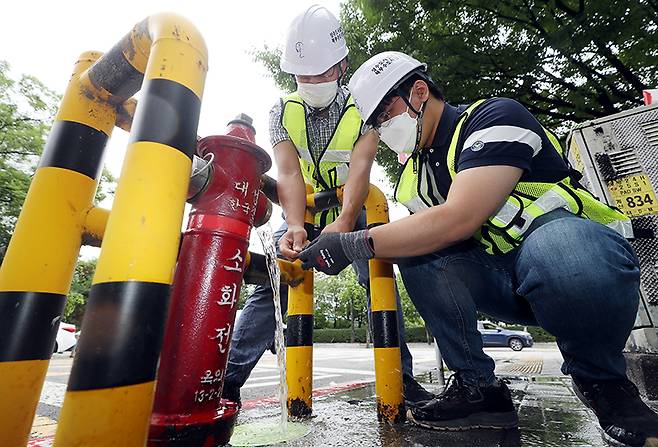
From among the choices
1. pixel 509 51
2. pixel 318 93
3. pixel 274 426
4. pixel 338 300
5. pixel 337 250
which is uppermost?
pixel 338 300

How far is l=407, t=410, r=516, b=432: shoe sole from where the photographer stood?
1464mm

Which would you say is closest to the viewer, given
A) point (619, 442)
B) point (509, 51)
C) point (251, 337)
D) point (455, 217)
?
point (619, 442)

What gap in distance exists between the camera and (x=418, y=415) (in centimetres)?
152

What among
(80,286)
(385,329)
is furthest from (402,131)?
(80,286)

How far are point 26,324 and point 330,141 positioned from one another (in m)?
1.68

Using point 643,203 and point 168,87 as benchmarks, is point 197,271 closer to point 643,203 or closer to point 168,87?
point 168,87

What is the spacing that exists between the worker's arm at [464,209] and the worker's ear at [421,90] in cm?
52

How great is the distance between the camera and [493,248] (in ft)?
4.98

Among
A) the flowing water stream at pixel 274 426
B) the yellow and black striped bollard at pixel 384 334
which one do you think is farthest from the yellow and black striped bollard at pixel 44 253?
the yellow and black striped bollard at pixel 384 334

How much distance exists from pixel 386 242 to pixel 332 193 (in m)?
0.75

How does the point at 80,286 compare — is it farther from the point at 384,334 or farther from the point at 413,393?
the point at 384,334

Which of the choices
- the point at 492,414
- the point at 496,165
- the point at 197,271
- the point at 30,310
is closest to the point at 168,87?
the point at 197,271

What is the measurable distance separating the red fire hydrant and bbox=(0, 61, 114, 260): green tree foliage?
577 inches

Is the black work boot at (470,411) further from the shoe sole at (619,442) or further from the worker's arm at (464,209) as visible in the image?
the worker's arm at (464,209)
